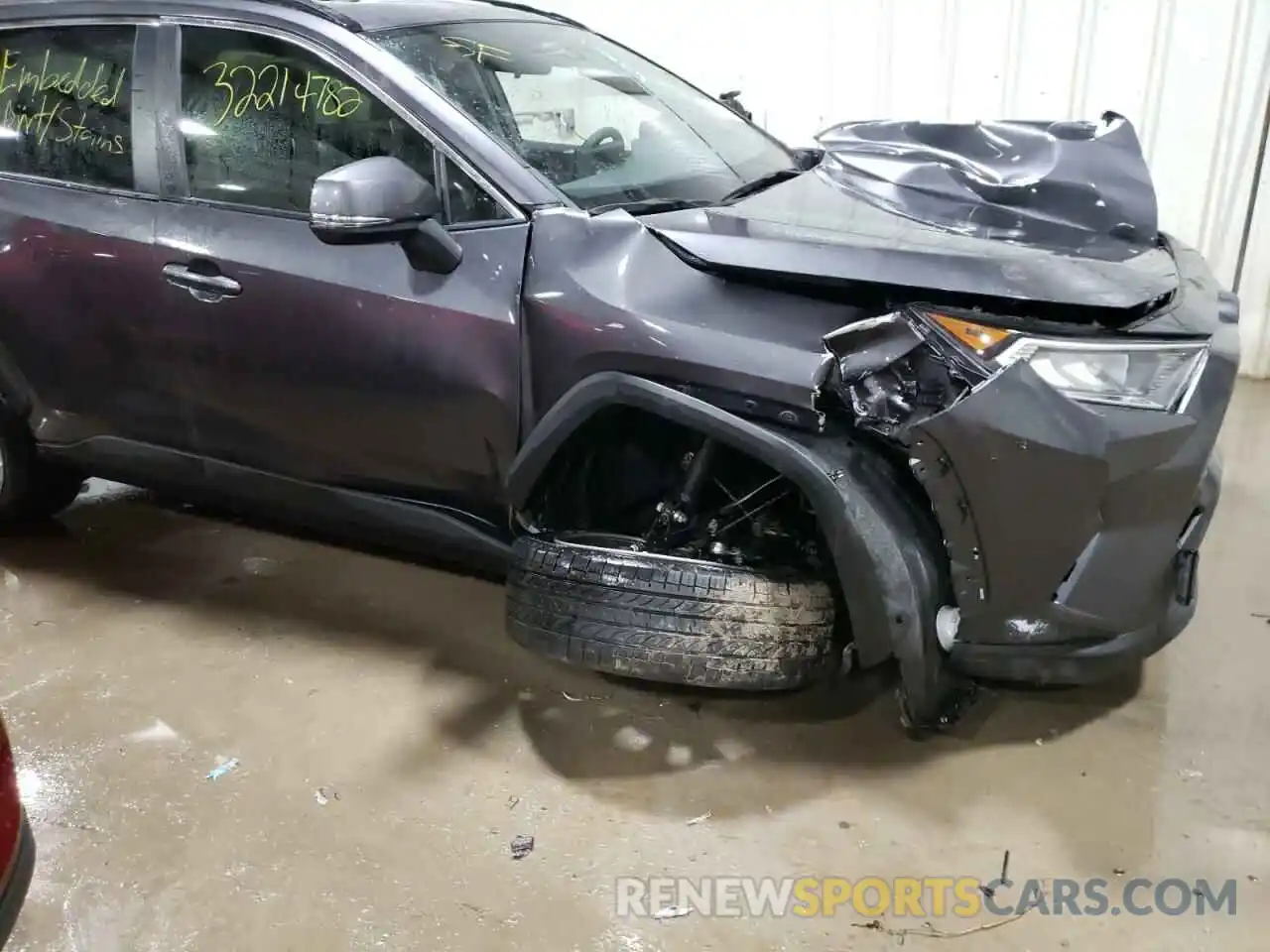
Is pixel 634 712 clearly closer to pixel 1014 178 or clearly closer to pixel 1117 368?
pixel 1117 368

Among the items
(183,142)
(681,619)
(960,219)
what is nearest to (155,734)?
(681,619)

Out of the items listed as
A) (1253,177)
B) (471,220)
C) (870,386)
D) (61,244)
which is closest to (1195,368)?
(870,386)

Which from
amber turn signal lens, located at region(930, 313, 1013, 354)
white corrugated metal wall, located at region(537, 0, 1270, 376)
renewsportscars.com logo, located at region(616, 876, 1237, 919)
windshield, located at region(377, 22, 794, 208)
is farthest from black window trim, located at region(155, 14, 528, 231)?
white corrugated metal wall, located at region(537, 0, 1270, 376)

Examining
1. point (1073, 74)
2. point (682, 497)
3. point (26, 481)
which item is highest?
point (1073, 74)

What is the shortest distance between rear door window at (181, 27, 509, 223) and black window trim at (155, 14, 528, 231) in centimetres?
1

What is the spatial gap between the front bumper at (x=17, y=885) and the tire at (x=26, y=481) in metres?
1.63

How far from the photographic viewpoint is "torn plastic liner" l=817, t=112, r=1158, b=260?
6.33ft

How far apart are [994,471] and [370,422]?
1.29 meters

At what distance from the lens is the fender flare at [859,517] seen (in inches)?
67.9

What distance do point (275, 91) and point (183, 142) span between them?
0.28 meters

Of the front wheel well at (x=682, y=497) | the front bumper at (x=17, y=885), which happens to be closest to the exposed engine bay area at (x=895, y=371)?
the front wheel well at (x=682, y=497)

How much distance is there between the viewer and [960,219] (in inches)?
76.5

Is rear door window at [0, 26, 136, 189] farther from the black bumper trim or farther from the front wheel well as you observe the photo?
the black bumper trim

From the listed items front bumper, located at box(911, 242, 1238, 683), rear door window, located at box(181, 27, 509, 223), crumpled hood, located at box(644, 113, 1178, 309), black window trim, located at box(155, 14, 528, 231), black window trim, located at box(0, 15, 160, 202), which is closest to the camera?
front bumper, located at box(911, 242, 1238, 683)
